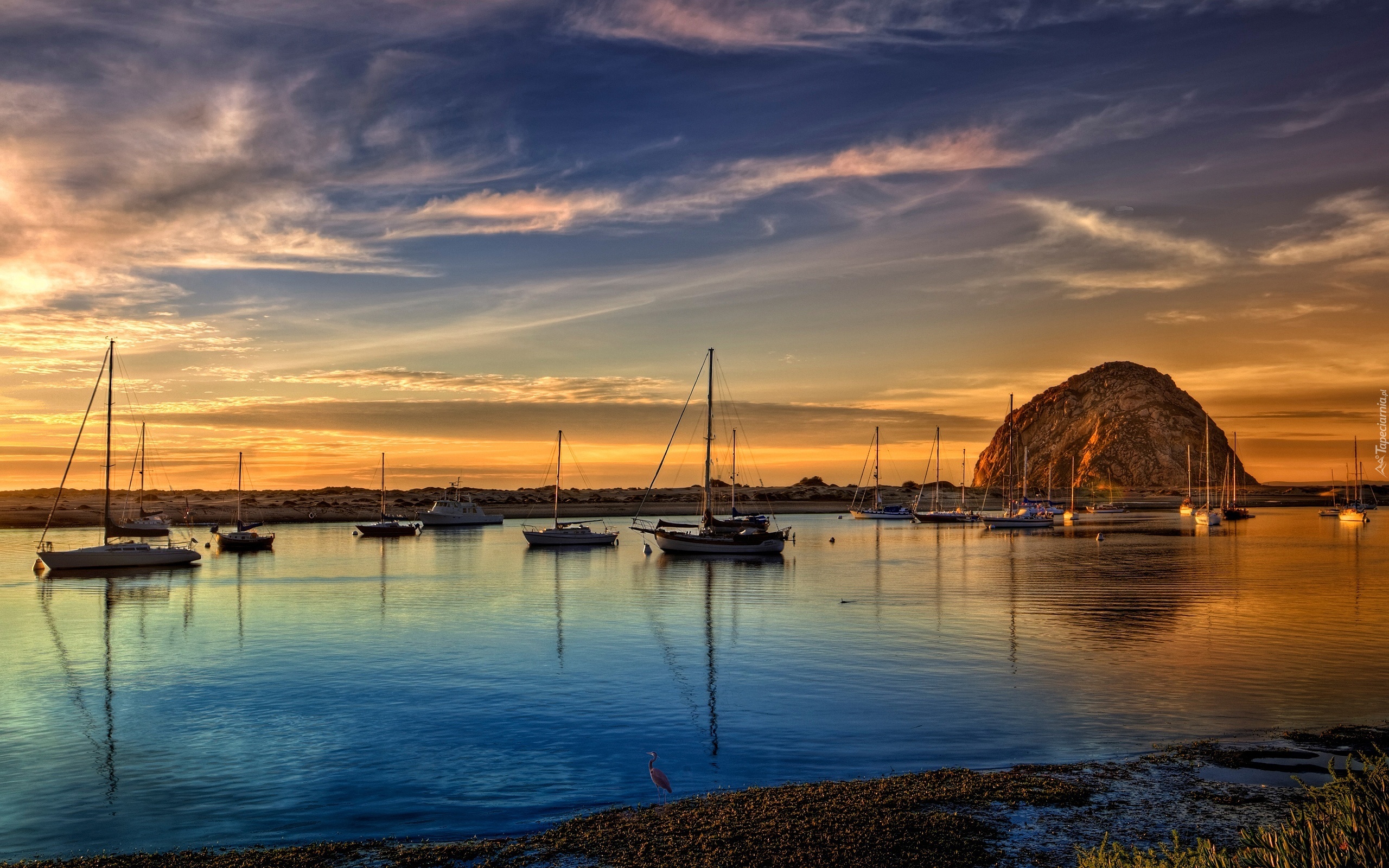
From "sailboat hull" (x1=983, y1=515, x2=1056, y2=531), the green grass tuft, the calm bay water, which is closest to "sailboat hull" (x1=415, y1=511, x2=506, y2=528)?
the calm bay water

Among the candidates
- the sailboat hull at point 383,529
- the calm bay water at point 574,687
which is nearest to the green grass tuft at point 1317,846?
the calm bay water at point 574,687

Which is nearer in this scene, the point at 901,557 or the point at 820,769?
the point at 820,769

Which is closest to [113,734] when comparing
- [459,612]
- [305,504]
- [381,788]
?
[381,788]

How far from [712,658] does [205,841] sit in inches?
675

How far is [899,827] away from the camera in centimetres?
1303

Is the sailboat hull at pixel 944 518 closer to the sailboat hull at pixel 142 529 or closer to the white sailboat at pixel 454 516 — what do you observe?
the white sailboat at pixel 454 516

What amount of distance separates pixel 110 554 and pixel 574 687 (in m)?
52.2

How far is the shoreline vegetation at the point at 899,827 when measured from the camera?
476 inches

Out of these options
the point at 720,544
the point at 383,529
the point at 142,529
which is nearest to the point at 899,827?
the point at 720,544

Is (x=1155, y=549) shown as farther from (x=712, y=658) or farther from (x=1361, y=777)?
(x=1361, y=777)

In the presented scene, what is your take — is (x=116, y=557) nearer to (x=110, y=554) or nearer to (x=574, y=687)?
(x=110, y=554)

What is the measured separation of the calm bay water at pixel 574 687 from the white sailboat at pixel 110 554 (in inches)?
188

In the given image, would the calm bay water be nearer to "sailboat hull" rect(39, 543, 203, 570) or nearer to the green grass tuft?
"sailboat hull" rect(39, 543, 203, 570)

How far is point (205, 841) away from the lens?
44.8 ft
